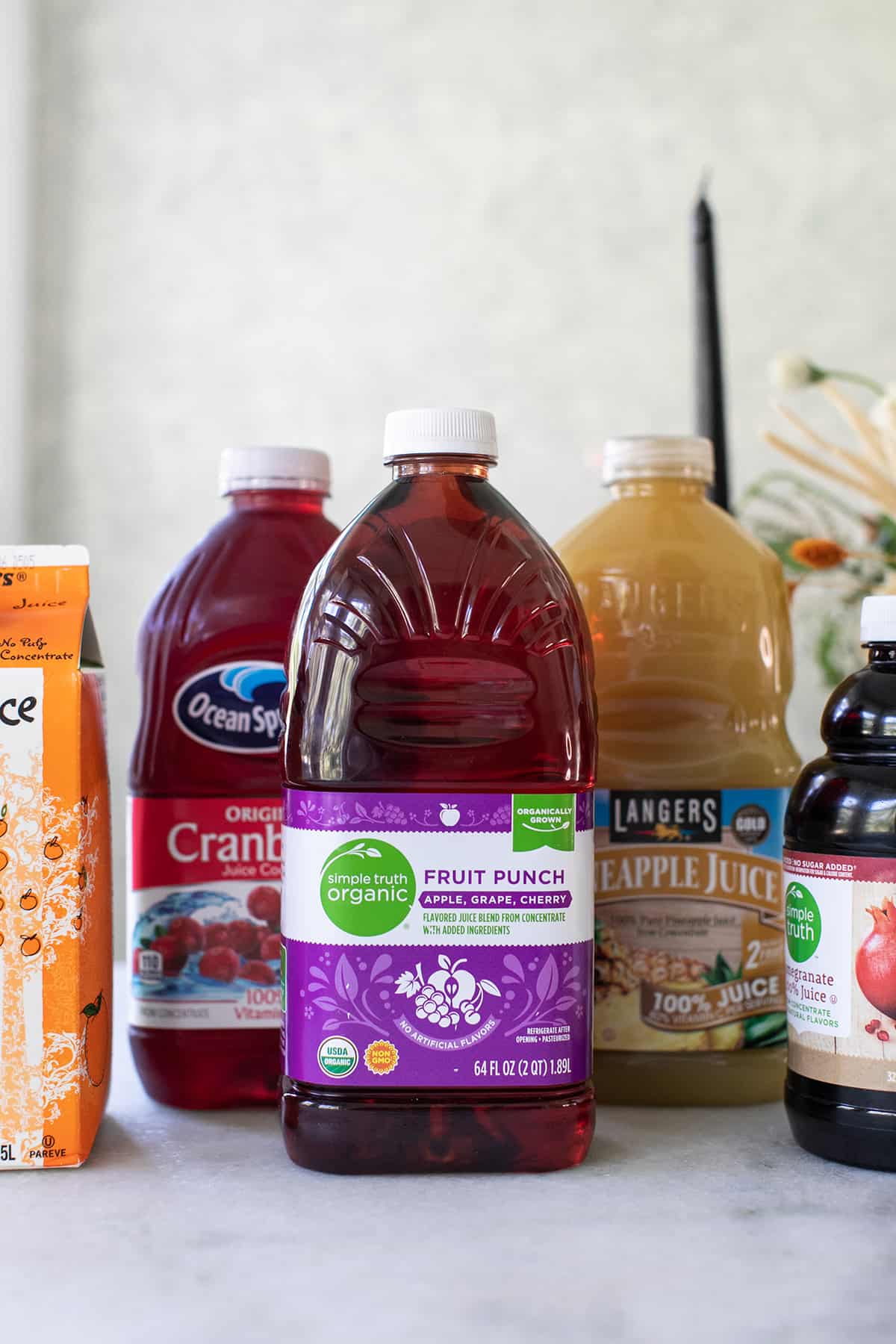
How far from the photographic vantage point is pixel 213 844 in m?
0.90

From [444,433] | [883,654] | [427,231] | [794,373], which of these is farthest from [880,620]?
[427,231]

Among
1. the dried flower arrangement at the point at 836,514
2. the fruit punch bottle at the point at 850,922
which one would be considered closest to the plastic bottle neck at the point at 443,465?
the fruit punch bottle at the point at 850,922

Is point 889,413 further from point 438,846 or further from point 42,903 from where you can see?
point 42,903

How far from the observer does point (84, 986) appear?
780 mm

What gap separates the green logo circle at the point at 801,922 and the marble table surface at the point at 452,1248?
0.12m

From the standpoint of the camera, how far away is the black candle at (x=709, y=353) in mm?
1083

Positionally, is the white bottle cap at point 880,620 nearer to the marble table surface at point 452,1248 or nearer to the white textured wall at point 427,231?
the marble table surface at point 452,1248

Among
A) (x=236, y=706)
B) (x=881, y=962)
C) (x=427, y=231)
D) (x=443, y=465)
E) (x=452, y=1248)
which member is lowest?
(x=452, y=1248)

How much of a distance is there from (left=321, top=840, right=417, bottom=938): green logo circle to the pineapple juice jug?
0.67 ft

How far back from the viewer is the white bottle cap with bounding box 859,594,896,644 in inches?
30.7

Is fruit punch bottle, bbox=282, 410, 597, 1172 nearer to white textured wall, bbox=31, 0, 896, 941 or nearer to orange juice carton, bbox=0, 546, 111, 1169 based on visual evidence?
orange juice carton, bbox=0, 546, 111, 1169

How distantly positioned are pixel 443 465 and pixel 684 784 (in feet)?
0.91

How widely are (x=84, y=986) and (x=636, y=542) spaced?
469mm

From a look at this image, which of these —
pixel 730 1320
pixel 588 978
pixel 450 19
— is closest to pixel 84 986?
pixel 588 978
